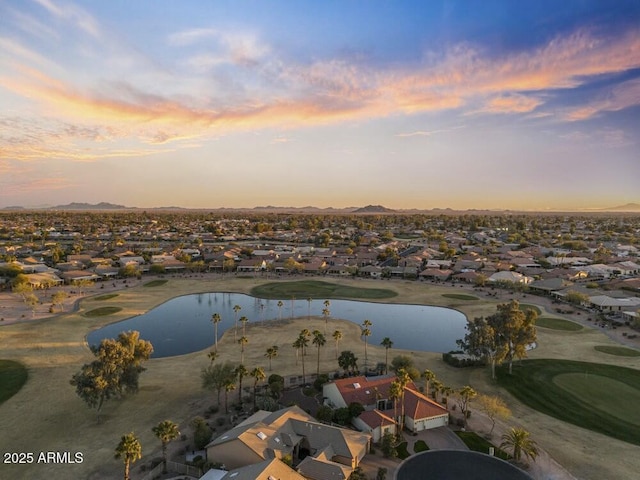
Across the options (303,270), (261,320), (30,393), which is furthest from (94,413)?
(303,270)

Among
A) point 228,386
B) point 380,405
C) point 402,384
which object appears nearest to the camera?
point 402,384

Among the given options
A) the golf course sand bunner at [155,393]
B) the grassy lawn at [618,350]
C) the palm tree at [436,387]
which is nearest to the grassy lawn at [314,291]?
the golf course sand bunner at [155,393]

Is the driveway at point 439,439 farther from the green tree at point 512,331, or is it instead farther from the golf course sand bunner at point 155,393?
the green tree at point 512,331

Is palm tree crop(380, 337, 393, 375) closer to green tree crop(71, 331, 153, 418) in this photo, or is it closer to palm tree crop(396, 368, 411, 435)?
palm tree crop(396, 368, 411, 435)

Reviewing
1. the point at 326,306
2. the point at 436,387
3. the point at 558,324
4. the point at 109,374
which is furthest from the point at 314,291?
the point at 109,374

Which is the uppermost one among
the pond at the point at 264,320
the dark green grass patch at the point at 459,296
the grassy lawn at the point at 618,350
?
the grassy lawn at the point at 618,350

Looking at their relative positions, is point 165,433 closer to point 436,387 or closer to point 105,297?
point 436,387
